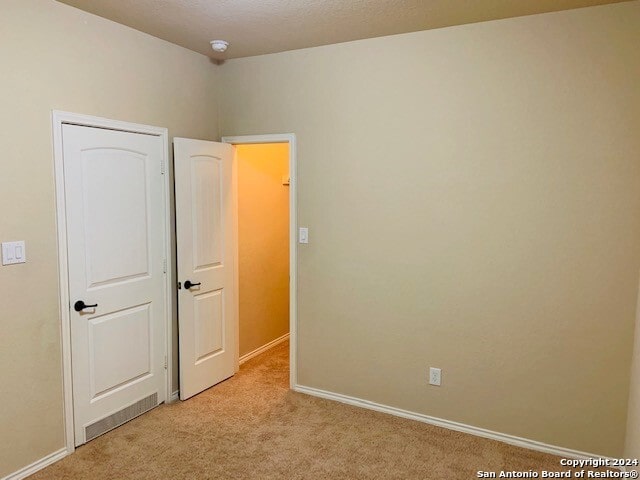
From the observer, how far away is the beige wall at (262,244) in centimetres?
422

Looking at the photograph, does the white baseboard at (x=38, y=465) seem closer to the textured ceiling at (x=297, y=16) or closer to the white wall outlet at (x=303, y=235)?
the white wall outlet at (x=303, y=235)

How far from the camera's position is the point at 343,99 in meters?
3.28

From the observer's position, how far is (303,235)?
352cm

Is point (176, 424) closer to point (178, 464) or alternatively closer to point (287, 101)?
point (178, 464)

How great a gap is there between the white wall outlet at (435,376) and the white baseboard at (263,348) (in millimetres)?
1885

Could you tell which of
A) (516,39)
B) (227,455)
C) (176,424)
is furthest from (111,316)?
(516,39)

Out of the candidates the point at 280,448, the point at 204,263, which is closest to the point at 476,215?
the point at 280,448

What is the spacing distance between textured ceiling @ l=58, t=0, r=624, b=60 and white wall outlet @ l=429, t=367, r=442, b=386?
230cm

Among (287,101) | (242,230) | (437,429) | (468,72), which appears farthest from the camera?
(242,230)

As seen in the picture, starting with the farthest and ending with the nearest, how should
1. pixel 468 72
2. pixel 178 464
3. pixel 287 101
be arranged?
pixel 287 101
pixel 468 72
pixel 178 464

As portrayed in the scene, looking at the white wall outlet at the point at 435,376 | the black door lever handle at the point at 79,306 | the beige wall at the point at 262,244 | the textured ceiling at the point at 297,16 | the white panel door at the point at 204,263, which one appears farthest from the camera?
the beige wall at the point at 262,244

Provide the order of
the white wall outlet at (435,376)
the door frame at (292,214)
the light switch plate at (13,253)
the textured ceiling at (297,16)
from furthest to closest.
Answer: the door frame at (292,214) < the white wall outlet at (435,376) < the textured ceiling at (297,16) < the light switch plate at (13,253)

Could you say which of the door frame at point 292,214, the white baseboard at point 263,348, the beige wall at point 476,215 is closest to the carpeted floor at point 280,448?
the beige wall at point 476,215

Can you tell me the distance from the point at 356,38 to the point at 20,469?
11.1ft
